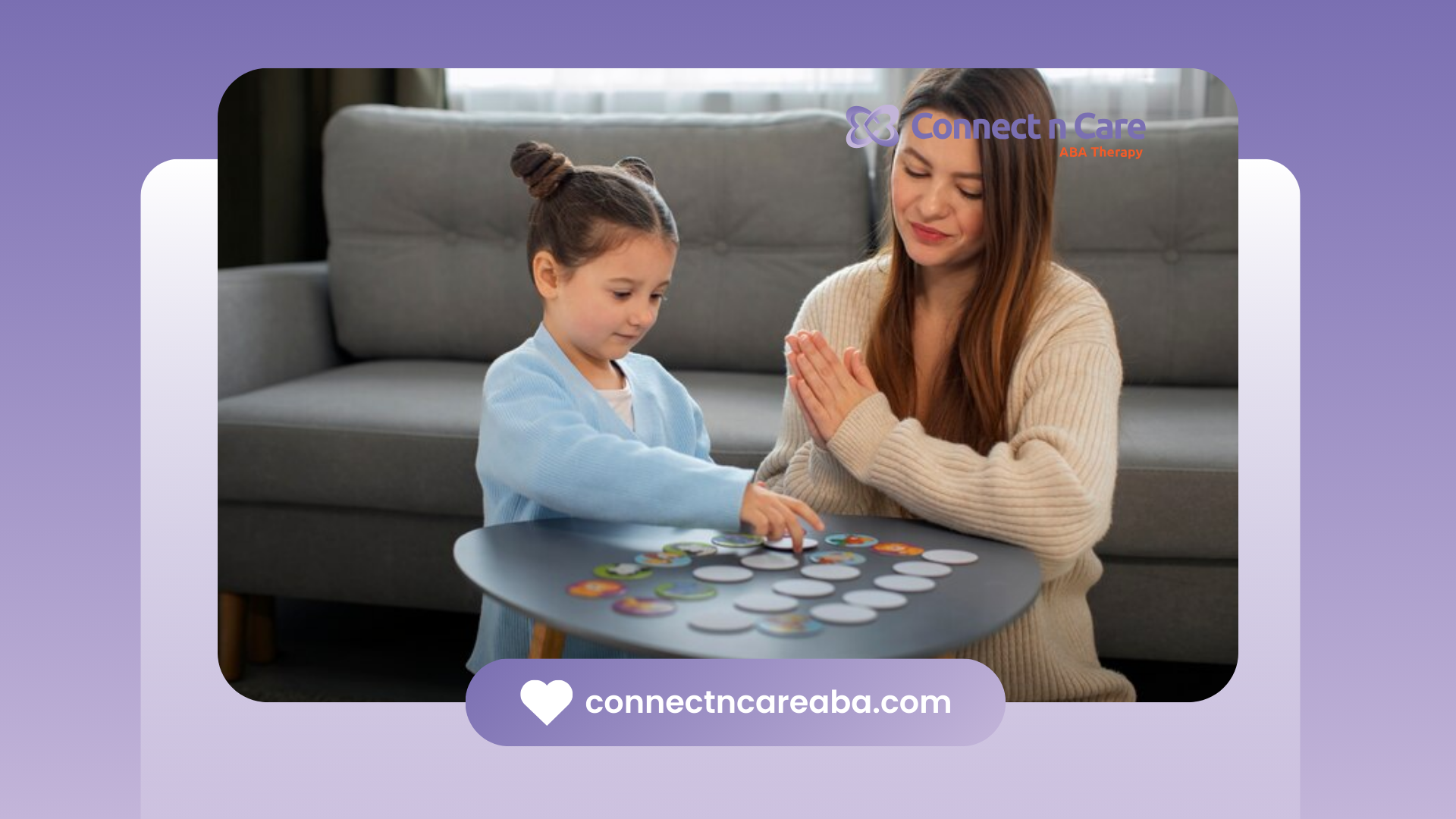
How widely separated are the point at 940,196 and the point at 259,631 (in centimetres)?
65

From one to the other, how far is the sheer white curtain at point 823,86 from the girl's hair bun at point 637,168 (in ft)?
0.15

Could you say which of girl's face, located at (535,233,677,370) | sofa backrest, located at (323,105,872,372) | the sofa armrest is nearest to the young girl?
girl's face, located at (535,233,677,370)

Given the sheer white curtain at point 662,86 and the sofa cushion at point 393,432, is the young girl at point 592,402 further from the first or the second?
the sofa cushion at point 393,432

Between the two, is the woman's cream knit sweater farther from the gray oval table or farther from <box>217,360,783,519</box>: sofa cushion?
<box>217,360,783,519</box>: sofa cushion

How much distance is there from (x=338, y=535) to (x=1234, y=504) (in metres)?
0.85

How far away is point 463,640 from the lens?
3.53 feet

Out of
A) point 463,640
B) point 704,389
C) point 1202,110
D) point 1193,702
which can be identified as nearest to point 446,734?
point 463,640

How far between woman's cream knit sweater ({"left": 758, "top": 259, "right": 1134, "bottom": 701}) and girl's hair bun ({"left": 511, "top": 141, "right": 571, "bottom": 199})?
0.25 meters

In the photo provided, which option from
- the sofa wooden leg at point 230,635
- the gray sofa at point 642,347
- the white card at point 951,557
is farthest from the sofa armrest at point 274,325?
the white card at point 951,557

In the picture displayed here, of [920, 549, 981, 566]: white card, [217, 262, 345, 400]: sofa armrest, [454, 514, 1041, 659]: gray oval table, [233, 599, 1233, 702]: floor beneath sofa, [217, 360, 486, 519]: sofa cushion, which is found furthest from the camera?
[217, 360, 486, 519]: sofa cushion

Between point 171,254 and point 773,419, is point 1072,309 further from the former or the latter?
point 171,254

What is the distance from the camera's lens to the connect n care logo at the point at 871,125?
0.99 m

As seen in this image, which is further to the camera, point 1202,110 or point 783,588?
point 1202,110

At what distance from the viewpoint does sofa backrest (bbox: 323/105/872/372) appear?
3.97ft
